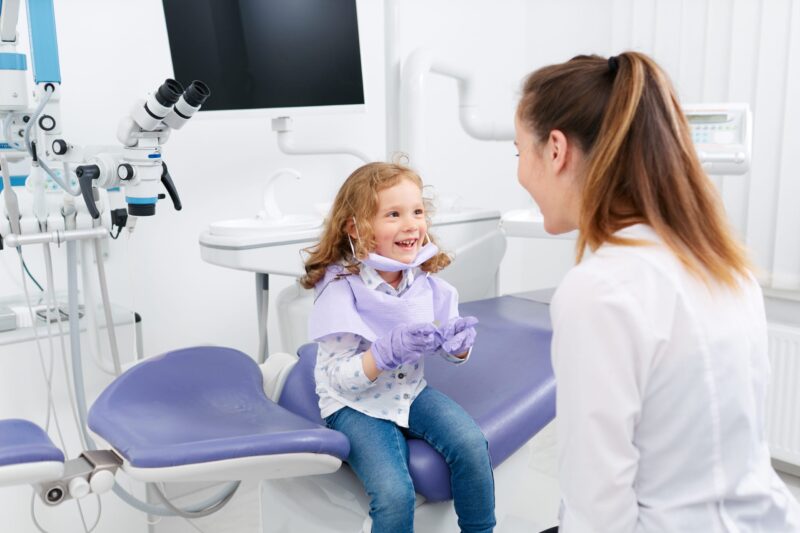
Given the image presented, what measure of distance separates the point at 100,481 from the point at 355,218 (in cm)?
69

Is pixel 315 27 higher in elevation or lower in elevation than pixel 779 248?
higher

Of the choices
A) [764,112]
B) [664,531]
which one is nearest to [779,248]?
[764,112]

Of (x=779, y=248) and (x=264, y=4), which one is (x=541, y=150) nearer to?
(x=264, y=4)

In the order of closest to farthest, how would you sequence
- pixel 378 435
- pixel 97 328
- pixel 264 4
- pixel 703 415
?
1. pixel 703 415
2. pixel 378 435
3. pixel 97 328
4. pixel 264 4

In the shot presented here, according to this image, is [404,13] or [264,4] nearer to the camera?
[264,4]

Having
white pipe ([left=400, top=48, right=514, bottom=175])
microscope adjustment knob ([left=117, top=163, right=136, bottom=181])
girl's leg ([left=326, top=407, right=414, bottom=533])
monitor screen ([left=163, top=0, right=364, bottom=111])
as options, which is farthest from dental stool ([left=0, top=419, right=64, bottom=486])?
white pipe ([left=400, top=48, right=514, bottom=175])

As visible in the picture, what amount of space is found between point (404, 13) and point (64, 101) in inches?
55.5

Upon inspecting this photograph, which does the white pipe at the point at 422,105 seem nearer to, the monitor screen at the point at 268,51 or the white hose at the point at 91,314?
the monitor screen at the point at 268,51

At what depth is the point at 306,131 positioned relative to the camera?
2803 mm

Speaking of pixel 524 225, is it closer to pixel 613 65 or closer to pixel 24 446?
pixel 613 65

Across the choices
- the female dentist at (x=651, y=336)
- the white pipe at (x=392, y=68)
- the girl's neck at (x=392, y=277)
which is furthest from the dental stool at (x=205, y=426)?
the white pipe at (x=392, y=68)

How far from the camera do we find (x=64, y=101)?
7.39 ft

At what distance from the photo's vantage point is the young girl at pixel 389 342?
1.43 m

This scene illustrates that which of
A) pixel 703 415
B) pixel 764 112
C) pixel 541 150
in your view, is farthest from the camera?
pixel 764 112
